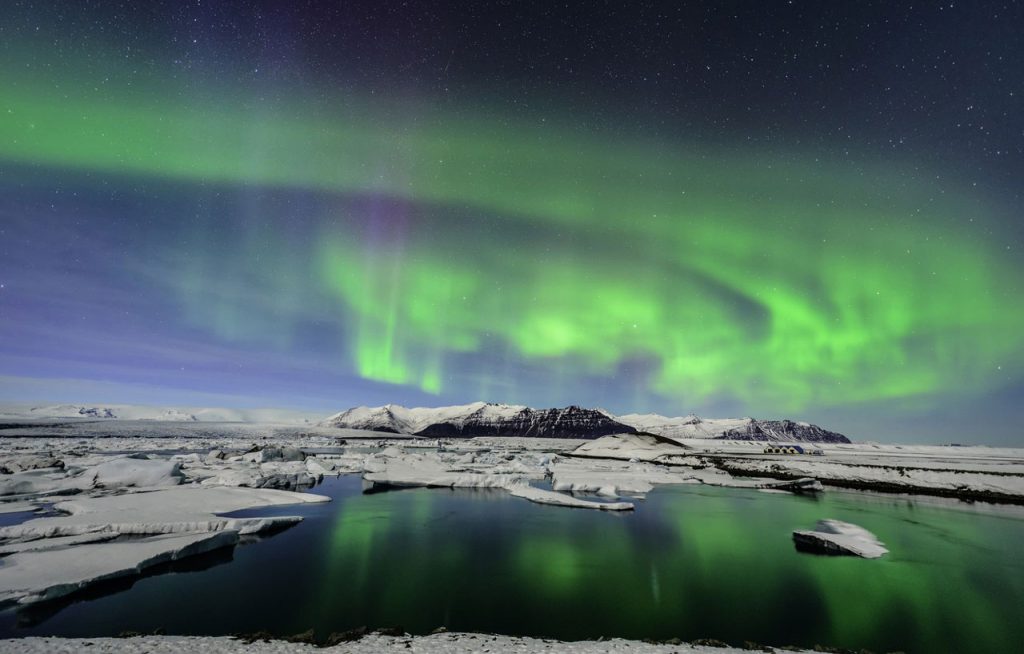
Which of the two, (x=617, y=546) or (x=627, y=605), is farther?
(x=617, y=546)

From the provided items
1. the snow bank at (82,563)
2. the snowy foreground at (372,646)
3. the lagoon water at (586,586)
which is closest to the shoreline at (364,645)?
the snowy foreground at (372,646)

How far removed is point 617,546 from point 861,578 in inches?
302

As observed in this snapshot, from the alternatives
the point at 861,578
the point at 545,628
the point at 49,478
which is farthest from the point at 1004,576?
the point at 49,478

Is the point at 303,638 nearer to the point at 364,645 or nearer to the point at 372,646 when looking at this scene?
the point at 364,645

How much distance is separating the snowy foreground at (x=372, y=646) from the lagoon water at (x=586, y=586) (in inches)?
37.4

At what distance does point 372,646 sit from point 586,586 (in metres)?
6.71

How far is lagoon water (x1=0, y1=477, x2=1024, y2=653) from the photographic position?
1004 cm

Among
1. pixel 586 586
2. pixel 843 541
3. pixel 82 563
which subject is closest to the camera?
pixel 82 563

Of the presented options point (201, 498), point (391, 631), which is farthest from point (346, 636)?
point (201, 498)

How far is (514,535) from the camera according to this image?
1911cm

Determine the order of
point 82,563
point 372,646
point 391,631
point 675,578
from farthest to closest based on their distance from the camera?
point 675,578
point 82,563
point 391,631
point 372,646

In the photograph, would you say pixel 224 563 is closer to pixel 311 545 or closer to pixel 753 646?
pixel 311 545

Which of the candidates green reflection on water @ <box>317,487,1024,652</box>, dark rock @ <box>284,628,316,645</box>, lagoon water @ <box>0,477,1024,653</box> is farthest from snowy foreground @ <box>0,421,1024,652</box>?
green reflection on water @ <box>317,487,1024,652</box>

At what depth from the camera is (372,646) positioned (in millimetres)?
8344
